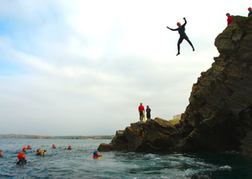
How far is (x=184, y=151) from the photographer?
28.5 m

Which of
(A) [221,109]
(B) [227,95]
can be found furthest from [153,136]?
(B) [227,95]

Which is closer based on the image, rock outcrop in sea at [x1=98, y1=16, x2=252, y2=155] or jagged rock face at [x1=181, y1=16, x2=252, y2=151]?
jagged rock face at [x1=181, y1=16, x2=252, y2=151]

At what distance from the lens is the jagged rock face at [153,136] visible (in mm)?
29766

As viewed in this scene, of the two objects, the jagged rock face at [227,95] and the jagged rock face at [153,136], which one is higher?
the jagged rock face at [227,95]

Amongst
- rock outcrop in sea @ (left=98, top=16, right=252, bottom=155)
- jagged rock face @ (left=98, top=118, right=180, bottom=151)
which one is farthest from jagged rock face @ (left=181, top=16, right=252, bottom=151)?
jagged rock face @ (left=98, top=118, right=180, bottom=151)

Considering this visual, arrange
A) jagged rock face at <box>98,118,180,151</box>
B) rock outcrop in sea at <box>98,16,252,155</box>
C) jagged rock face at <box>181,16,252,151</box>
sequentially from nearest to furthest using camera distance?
jagged rock face at <box>181,16,252,151</box> → rock outcrop in sea at <box>98,16,252,155</box> → jagged rock face at <box>98,118,180,151</box>

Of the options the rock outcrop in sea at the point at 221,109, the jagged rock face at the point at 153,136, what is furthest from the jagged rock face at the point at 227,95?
the jagged rock face at the point at 153,136

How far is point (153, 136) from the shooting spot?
29.8 metres

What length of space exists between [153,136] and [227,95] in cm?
1456

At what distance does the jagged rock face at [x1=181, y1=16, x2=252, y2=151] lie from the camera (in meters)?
17.6

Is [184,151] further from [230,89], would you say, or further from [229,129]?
[230,89]

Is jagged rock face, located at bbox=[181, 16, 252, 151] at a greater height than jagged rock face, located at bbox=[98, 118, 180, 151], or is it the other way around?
jagged rock face, located at bbox=[181, 16, 252, 151]

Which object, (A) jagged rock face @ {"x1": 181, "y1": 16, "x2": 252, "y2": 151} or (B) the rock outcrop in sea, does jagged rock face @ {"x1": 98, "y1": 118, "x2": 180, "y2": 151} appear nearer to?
(B) the rock outcrop in sea

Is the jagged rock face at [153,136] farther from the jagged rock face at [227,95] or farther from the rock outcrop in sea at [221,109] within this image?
the jagged rock face at [227,95]
